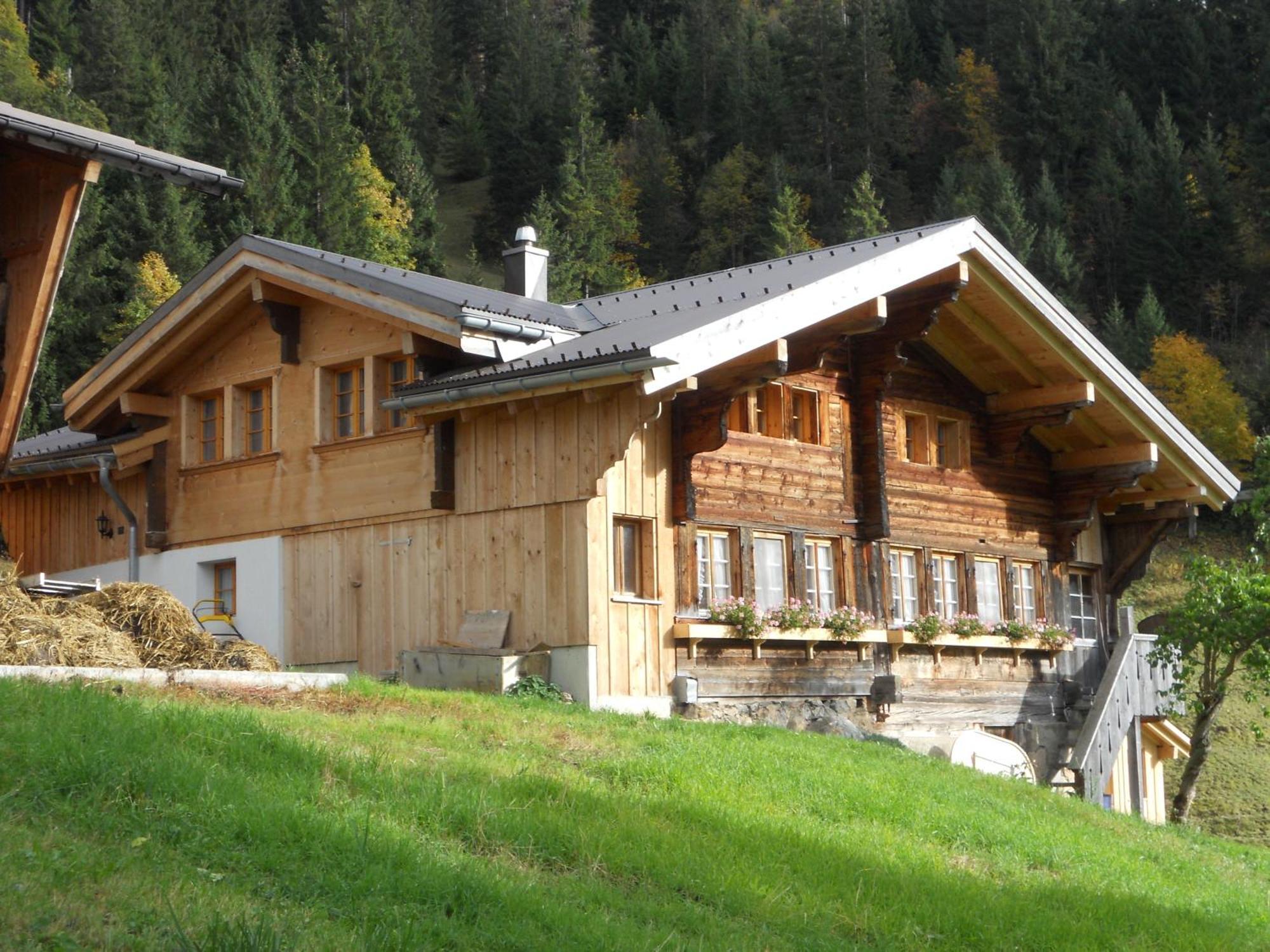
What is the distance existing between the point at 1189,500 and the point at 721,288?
8868 millimetres

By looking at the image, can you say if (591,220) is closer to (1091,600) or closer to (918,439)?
(1091,600)

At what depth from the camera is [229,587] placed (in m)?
19.7

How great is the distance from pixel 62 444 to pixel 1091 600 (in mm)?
15574

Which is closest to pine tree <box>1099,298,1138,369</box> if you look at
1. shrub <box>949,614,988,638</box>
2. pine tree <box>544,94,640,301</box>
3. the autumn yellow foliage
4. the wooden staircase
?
the autumn yellow foliage

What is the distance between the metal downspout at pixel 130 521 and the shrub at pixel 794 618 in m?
8.59

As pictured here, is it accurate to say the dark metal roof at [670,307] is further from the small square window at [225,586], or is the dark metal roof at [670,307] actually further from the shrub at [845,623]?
the small square window at [225,586]

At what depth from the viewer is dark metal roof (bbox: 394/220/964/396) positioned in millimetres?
15422

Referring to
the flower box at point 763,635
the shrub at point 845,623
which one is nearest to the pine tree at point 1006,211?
the flower box at point 763,635

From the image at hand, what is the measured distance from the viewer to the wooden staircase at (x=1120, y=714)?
68.3 ft

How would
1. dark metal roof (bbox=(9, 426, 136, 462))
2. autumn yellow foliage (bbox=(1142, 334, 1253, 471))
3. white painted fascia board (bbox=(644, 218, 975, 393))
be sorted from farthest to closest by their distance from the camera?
1. autumn yellow foliage (bbox=(1142, 334, 1253, 471))
2. dark metal roof (bbox=(9, 426, 136, 462))
3. white painted fascia board (bbox=(644, 218, 975, 393))

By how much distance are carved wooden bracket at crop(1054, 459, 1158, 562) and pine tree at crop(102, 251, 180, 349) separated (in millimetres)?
25804

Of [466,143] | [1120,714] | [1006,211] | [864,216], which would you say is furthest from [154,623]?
[466,143]

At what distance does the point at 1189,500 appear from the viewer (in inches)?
917

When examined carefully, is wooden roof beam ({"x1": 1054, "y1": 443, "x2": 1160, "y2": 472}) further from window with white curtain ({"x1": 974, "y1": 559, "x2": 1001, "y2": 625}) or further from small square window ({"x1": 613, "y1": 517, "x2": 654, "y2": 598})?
small square window ({"x1": 613, "y1": 517, "x2": 654, "y2": 598})
